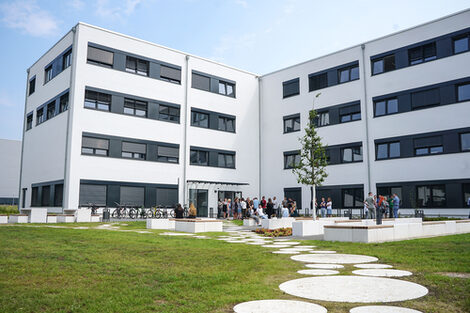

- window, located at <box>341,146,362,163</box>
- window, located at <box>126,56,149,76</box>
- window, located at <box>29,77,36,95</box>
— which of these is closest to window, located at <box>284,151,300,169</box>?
window, located at <box>341,146,362,163</box>

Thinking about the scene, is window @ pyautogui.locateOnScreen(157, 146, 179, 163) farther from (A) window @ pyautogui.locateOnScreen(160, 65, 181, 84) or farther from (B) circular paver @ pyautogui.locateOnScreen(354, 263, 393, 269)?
(B) circular paver @ pyautogui.locateOnScreen(354, 263, 393, 269)

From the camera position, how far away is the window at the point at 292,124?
32.3 metres

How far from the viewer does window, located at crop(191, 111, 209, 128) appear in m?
31.3

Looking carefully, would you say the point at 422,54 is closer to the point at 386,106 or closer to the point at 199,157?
the point at 386,106

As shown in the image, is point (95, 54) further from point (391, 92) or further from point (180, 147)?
point (391, 92)

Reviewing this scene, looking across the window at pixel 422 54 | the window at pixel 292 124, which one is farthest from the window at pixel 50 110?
the window at pixel 422 54

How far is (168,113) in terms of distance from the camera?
29797 mm

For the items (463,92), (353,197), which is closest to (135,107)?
(353,197)

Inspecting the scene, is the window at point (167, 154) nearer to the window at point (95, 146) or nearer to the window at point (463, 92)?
the window at point (95, 146)

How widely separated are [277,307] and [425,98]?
2488cm

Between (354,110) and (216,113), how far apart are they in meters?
11.0

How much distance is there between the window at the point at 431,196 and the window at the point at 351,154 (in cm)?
473

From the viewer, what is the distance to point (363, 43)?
28.5 metres

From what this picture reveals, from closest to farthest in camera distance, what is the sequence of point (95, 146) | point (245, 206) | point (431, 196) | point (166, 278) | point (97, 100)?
point (166, 278) → point (431, 196) → point (95, 146) → point (97, 100) → point (245, 206)
